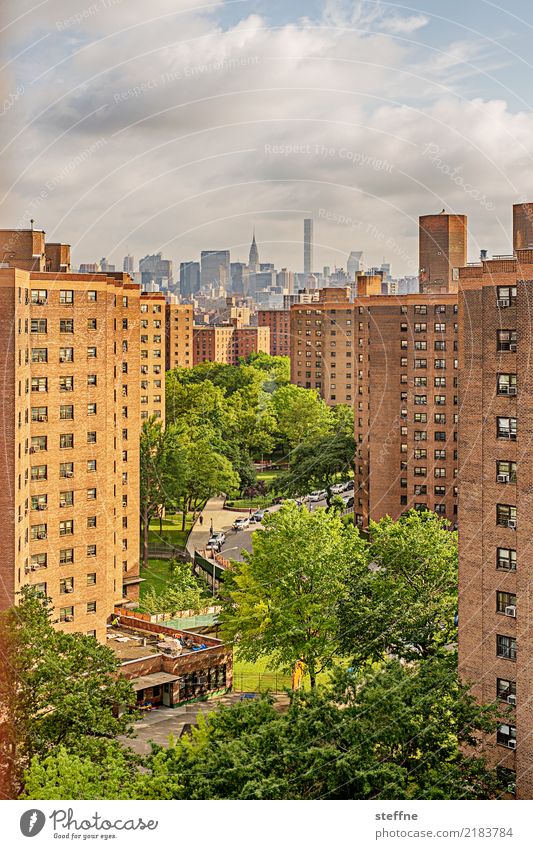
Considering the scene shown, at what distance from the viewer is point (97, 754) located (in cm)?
852

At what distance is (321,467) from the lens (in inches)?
955

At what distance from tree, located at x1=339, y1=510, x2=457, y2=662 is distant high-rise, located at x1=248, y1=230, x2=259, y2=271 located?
4.38 meters

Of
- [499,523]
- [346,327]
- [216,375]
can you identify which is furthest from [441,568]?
[216,375]

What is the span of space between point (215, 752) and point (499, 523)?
389 cm

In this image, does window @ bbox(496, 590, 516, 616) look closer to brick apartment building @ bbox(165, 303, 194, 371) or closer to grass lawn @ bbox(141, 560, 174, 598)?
grass lawn @ bbox(141, 560, 174, 598)

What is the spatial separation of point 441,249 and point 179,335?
62.8 ft

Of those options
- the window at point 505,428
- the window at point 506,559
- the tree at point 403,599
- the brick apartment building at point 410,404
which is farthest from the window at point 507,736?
the brick apartment building at point 410,404

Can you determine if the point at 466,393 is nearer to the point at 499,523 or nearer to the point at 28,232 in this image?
the point at 499,523

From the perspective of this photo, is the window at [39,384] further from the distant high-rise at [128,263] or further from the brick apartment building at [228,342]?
the brick apartment building at [228,342]

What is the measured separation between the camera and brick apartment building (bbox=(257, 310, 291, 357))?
49.8m

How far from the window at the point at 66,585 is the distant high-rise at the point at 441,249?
994 centimetres

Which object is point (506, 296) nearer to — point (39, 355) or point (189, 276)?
point (189, 276)

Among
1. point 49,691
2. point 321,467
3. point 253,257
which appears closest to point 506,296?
point 253,257

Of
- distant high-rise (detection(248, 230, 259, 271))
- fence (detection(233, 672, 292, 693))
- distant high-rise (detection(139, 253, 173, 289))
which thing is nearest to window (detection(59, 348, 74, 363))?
distant high-rise (detection(139, 253, 173, 289))
